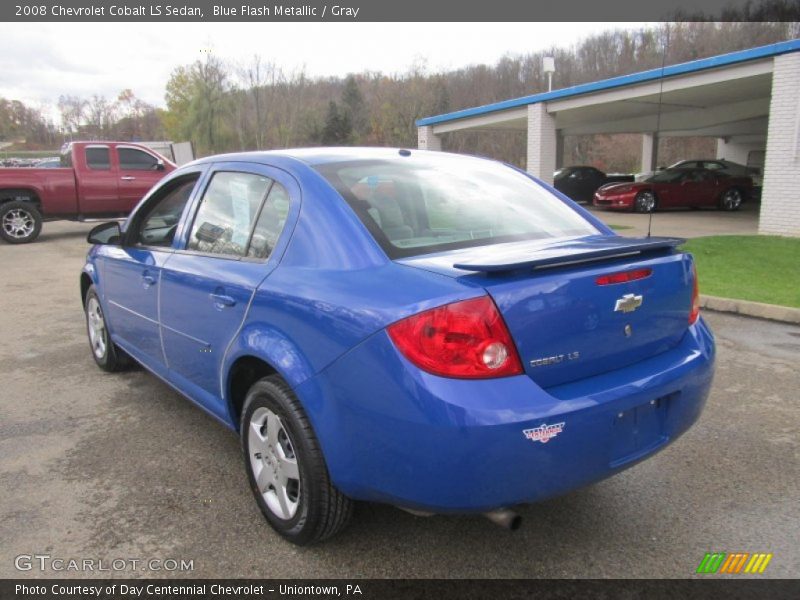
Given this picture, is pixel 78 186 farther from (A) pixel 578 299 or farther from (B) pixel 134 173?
(A) pixel 578 299

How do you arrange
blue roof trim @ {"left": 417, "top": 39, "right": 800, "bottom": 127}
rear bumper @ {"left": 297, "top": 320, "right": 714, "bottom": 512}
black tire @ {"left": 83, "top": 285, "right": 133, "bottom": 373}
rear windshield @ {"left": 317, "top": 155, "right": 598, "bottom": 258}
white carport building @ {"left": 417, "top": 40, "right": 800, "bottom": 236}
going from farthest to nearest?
blue roof trim @ {"left": 417, "top": 39, "right": 800, "bottom": 127}, white carport building @ {"left": 417, "top": 40, "right": 800, "bottom": 236}, black tire @ {"left": 83, "top": 285, "right": 133, "bottom": 373}, rear windshield @ {"left": 317, "top": 155, "right": 598, "bottom": 258}, rear bumper @ {"left": 297, "top": 320, "right": 714, "bottom": 512}

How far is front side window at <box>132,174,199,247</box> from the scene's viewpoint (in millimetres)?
3682

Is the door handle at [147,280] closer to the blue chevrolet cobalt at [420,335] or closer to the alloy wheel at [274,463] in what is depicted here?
the blue chevrolet cobalt at [420,335]

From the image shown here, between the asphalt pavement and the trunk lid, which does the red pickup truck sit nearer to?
the asphalt pavement

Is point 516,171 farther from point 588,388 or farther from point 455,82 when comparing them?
point 455,82

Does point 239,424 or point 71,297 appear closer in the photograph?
point 239,424

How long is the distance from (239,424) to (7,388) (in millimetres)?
2774

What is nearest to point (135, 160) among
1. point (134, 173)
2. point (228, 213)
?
point (134, 173)

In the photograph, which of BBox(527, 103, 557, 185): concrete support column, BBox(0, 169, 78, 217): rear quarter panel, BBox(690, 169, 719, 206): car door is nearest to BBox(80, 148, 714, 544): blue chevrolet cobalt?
BBox(0, 169, 78, 217): rear quarter panel

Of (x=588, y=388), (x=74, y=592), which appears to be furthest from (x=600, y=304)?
(x=74, y=592)

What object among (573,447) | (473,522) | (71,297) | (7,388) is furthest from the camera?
(71,297)

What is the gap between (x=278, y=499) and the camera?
2607 mm

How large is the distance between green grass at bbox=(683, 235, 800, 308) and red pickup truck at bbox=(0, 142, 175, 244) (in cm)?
1210

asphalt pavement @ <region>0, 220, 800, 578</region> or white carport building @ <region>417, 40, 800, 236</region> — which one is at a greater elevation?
white carport building @ <region>417, 40, 800, 236</region>
